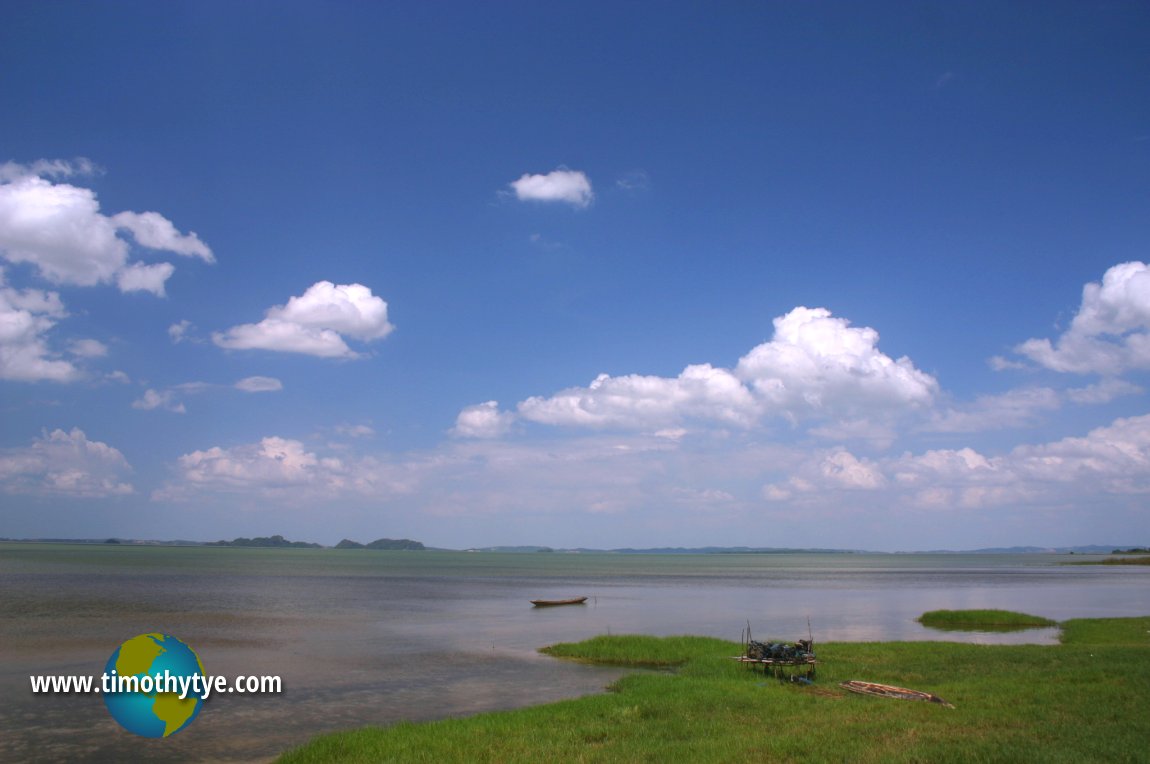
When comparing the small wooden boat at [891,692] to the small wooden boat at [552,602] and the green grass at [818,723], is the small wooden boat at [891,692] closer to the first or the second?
the green grass at [818,723]

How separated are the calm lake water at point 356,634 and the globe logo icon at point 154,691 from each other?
48 centimetres

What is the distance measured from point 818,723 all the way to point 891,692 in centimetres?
496

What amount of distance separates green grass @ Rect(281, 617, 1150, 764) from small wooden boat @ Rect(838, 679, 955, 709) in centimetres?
42

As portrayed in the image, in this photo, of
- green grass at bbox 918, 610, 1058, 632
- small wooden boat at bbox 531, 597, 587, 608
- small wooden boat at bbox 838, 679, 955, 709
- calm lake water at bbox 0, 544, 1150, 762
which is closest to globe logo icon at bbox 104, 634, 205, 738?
calm lake water at bbox 0, 544, 1150, 762

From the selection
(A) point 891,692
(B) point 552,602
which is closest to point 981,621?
(B) point 552,602

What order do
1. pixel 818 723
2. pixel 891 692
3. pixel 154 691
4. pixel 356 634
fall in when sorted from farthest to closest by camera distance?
pixel 356 634, pixel 154 691, pixel 891 692, pixel 818 723

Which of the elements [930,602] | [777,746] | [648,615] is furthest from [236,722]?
[930,602]

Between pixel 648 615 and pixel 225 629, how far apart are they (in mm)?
30481

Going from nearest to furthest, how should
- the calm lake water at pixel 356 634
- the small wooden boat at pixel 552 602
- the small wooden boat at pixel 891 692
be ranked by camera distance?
the small wooden boat at pixel 891 692, the calm lake water at pixel 356 634, the small wooden boat at pixel 552 602

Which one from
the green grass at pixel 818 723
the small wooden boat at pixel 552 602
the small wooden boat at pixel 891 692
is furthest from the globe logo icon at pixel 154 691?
the small wooden boat at pixel 552 602

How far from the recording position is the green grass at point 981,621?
2083 inches

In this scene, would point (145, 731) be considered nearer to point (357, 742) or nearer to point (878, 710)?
point (357, 742)

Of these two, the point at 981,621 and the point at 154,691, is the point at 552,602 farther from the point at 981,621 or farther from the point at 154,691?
the point at 154,691

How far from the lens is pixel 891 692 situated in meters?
24.3
